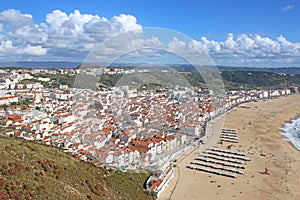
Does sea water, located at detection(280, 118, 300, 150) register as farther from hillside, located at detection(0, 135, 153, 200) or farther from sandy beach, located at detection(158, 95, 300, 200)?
hillside, located at detection(0, 135, 153, 200)

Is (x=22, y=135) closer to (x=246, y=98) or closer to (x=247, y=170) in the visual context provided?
(x=247, y=170)

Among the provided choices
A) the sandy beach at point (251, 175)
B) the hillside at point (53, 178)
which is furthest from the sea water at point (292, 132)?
the hillside at point (53, 178)

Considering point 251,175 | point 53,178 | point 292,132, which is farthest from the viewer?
point 292,132

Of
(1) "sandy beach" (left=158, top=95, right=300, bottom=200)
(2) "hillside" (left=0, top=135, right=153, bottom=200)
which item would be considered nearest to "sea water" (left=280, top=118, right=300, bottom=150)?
(1) "sandy beach" (left=158, top=95, right=300, bottom=200)

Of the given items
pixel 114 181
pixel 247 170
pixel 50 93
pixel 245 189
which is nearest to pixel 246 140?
pixel 247 170

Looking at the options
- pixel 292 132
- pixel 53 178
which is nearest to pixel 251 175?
pixel 53 178

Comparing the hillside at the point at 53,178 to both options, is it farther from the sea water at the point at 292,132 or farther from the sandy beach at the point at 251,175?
the sea water at the point at 292,132

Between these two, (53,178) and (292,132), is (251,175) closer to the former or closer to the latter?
(53,178)
